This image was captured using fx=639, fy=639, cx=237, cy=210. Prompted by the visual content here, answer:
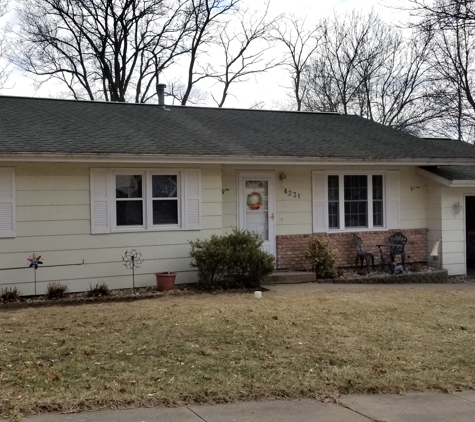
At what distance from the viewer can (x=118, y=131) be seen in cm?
1339

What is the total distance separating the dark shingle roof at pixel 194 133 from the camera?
12242mm

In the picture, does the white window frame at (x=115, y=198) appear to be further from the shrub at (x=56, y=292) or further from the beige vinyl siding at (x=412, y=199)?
the beige vinyl siding at (x=412, y=199)

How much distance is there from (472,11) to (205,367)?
416 inches

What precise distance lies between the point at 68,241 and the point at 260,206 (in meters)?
4.53

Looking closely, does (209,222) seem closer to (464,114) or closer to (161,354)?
(161,354)

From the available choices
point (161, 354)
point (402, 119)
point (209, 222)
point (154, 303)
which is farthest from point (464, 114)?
point (161, 354)

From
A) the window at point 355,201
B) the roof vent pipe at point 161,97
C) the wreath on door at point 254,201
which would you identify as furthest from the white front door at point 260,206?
the roof vent pipe at point 161,97

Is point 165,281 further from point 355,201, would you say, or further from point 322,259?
point 355,201

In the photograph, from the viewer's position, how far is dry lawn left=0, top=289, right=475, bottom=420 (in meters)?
6.05

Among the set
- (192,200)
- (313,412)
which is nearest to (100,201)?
(192,200)

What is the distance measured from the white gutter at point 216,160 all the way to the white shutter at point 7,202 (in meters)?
0.59

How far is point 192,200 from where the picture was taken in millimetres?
13227

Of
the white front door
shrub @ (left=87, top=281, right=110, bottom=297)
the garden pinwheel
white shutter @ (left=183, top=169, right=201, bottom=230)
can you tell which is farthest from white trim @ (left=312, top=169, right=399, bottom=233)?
the garden pinwheel

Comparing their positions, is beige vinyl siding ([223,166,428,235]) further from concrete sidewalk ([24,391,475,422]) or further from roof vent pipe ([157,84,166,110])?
concrete sidewalk ([24,391,475,422])
